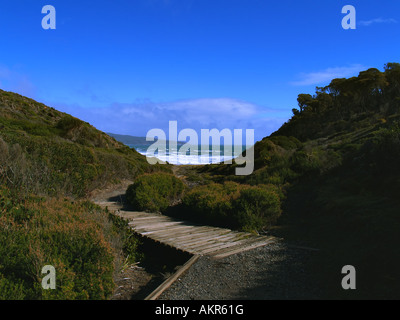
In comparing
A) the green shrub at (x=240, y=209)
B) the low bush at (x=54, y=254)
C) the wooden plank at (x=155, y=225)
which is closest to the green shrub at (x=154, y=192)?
the green shrub at (x=240, y=209)

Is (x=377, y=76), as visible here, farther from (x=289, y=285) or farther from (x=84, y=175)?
(x=289, y=285)

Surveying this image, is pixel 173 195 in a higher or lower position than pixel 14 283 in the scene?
higher

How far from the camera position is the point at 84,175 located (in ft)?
41.4

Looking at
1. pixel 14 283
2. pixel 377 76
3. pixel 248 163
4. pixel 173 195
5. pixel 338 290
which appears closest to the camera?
pixel 14 283

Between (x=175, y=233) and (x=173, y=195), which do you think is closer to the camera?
(x=175, y=233)

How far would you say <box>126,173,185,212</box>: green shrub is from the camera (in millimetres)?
10641

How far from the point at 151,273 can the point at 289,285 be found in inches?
102

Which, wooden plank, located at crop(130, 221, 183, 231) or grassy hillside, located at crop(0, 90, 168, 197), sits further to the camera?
grassy hillside, located at crop(0, 90, 168, 197)

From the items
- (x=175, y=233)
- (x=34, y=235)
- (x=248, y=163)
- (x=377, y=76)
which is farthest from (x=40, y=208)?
(x=377, y=76)

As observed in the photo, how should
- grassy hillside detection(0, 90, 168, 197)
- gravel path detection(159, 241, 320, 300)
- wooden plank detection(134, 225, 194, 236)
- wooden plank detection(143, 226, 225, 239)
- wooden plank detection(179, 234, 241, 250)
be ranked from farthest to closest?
grassy hillside detection(0, 90, 168, 197)
wooden plank detection(134, 225, 194, 236)
wooden plank detection(143, 226, 225, 239)
wooden plank detection(179, 234, 241, 250)
gravel path detection(159, 241, 320, 300)

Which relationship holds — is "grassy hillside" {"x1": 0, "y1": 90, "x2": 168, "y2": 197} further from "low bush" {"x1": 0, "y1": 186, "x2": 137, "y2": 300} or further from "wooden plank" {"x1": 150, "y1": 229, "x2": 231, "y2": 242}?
"wooden plank" {"x1": 150, "y1": 229, "x2": 231, "y2": 242}

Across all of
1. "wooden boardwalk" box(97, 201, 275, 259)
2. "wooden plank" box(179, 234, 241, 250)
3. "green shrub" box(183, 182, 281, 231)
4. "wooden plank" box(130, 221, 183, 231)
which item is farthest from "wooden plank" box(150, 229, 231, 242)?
"green shrub" box(183, 182, 281, 231)

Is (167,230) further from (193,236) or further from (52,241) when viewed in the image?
(52,241)

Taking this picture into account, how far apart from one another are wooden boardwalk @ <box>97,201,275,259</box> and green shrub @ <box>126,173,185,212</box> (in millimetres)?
1726
